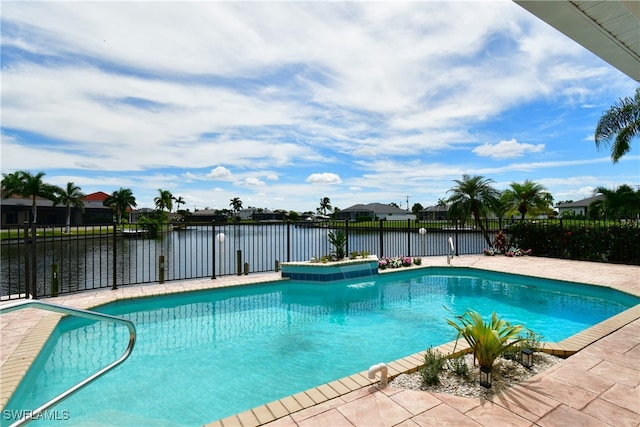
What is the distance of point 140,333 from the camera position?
4.93 m

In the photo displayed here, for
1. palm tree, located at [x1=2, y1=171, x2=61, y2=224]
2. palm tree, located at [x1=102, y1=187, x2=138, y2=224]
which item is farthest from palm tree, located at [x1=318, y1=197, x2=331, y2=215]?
palm tree, located at [x1=2, y1=171, x2=61, y2=224]

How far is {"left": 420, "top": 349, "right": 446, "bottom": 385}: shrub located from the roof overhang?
9.95 ft

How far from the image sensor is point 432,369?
9.18 feet

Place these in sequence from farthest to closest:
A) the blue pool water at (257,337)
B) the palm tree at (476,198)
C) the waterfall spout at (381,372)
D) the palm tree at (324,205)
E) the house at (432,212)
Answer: the palm tree at (324,205) → the house at (432,212) → the palm tree at (476,198) → the blue pool water at (257,337) → the waterfall spout at (381,372)

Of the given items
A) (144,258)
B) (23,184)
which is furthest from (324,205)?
(144,258)

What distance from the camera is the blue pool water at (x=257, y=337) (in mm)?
3207

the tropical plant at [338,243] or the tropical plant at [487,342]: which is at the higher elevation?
the tropical plant at [338,243]

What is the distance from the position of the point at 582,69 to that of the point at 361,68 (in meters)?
4.67

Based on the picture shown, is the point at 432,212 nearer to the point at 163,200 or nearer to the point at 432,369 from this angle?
the point at 163,200

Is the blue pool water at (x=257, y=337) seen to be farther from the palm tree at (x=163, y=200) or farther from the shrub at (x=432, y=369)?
the palm tree at (x=163, y=200)

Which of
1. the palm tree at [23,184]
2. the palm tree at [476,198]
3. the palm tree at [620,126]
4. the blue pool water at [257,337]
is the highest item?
the palm tree at [23,184]

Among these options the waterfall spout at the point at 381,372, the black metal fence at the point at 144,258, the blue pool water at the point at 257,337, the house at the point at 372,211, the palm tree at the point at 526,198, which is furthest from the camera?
the house at the point at 372,211

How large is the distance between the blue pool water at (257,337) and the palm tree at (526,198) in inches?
276

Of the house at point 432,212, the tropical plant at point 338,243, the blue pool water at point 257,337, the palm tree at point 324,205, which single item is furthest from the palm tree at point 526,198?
the palm tree at point 324,205
